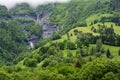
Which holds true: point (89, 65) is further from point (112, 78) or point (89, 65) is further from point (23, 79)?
point (23, 79)

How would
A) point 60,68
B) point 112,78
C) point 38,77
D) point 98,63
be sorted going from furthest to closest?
point 60,68
point 38,77
point 98,63
point 112,78

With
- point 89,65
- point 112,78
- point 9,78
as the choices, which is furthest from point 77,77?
point 9,78

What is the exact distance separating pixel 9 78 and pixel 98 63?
3706 cm

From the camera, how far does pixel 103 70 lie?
5807 inches

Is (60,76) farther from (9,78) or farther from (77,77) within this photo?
(9,78)

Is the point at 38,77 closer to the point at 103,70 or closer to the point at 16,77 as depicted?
the point at 16,77

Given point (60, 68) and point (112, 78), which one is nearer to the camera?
point (112, 78)

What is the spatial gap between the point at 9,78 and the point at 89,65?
111 feet

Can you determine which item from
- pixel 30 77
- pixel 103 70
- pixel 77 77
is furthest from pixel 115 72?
pixel 30 77

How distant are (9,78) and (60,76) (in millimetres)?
21890

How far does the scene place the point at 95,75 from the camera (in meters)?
146

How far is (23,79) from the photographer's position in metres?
162

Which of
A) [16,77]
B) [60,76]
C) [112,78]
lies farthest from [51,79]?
[112,78]

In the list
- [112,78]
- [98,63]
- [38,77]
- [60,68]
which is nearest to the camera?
[112,78]
